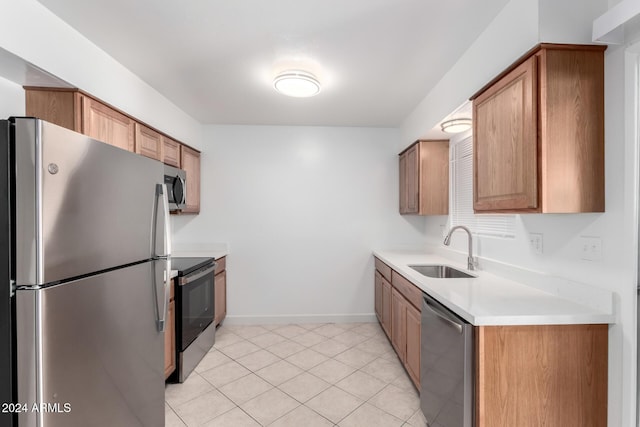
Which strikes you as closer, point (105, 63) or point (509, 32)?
point (509, 32)

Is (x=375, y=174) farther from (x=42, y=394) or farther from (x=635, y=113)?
(x=42, y=394)

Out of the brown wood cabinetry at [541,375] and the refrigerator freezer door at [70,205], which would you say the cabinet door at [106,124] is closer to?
the refrigerator freezer door at [70,205]

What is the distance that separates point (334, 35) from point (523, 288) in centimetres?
200

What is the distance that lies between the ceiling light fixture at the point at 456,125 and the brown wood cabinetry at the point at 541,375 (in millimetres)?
1683

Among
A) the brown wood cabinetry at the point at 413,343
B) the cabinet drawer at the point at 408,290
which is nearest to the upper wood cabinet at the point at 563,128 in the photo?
the cabinet drawer at the point at 408,290

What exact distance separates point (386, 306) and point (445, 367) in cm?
154

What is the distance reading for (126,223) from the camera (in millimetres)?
1281

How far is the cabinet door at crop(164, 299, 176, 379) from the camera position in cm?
229

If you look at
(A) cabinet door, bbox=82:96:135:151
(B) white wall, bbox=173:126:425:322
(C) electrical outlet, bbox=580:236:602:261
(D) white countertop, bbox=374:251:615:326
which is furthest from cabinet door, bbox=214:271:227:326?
(C) electrical outlet, bbox=580:236:602:261

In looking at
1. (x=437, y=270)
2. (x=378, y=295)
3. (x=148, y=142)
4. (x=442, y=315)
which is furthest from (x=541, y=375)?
(x=148, y=142)

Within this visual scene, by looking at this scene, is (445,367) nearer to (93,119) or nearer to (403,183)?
(403,183)

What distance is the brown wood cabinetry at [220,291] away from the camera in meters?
3.35

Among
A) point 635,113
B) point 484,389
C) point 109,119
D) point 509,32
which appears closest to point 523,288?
point 484,389

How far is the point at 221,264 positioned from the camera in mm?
3541
